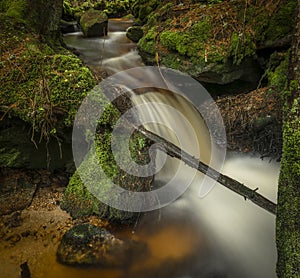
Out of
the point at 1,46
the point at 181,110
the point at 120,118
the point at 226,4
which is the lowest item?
the point at 181,110

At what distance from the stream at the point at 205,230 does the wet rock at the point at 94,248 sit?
10 cm

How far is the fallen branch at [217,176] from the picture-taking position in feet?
10.9

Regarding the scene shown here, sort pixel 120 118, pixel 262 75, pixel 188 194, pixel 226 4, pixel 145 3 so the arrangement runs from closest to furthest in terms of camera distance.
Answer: pixel 120 118 < pixel 188 194 < pixel 262 75 < pixel 226 4 < pixel 145 3

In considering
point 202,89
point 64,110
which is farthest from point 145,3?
point 64,110

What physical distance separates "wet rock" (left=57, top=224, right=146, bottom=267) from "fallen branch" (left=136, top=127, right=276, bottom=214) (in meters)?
1.25

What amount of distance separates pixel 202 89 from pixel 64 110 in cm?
297

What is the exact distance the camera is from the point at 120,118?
4211 millimetres

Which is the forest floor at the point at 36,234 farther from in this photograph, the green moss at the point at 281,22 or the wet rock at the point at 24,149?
the green moss at the point at 281,22

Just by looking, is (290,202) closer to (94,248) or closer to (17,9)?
(94,248)

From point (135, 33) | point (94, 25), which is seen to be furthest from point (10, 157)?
point (94, 25)

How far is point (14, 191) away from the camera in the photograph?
13.4 feet

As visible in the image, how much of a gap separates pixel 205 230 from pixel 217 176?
35.7 inches

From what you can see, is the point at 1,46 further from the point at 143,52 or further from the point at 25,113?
the point at 143,52

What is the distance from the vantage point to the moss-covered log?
2.54 m
